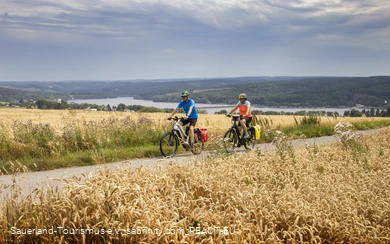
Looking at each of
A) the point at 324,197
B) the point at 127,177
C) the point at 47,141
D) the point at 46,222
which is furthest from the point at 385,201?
the point at 47,141

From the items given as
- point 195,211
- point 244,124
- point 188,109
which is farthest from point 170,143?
point 195,211

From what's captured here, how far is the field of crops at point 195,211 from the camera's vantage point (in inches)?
203

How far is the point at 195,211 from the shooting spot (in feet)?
19.3

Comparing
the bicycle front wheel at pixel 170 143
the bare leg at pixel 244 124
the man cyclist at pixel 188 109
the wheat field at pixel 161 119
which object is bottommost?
the wheat field at pixel 161 119

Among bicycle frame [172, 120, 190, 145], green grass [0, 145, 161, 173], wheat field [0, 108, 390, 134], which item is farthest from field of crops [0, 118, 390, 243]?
wheat field [0, 108, 390, 134]

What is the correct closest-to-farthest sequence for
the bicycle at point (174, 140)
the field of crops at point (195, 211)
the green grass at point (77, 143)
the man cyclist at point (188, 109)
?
the field of crops at point (195, 211) < the green grass at point (77, 143) < the bicycle at point (174, 140) < the man cyclist at point (188, 109)

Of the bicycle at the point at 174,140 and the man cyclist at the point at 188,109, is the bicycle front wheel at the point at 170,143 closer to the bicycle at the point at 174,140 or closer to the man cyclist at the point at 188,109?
the bicycle at the point at 174,140

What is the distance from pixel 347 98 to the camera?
120438 millimetres

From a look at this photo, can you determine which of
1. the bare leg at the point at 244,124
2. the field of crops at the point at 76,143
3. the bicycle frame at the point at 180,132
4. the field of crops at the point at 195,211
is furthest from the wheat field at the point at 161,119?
the field of crops at the point at 195,211

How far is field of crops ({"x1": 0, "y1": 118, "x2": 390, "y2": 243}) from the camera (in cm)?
515

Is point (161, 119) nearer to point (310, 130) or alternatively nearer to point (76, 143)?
point (76, 143)

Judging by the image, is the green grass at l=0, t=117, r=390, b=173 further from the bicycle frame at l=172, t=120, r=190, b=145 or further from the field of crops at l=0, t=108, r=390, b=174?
the bicycle frame at l=172, t=120, r=190, b=145

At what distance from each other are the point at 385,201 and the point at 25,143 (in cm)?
1105

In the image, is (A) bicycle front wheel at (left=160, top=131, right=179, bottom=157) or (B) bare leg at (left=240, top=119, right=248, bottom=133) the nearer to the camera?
(A) bicycle front wheel at (left=160, top=131, right=179, bottom=157)
